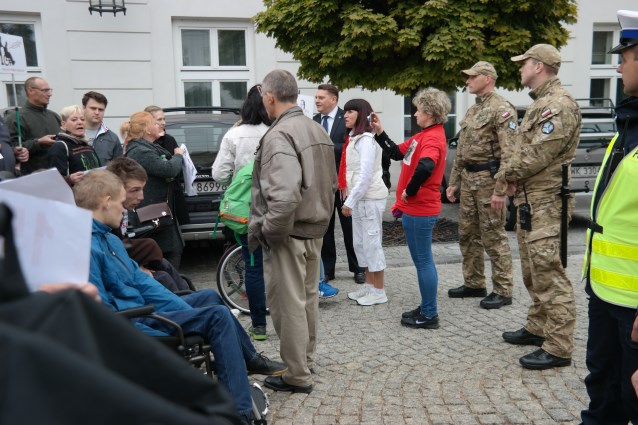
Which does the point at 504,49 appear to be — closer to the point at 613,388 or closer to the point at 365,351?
the point at 365,351

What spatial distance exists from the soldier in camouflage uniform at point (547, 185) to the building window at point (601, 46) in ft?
39.0

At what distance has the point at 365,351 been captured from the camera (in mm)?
4672

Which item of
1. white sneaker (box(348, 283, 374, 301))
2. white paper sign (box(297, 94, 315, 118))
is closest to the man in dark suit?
white paper sign (box(297, 94, 315, 118))

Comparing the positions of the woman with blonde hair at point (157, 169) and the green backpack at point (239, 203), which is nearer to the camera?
the green backpack at point (239, 203)

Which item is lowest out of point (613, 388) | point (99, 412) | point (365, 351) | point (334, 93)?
point (365, 351)

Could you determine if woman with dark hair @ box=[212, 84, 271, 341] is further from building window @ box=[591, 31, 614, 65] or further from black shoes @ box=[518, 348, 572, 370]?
building window @ box=[591, 31, 614, 65]

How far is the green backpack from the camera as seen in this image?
4578 mm

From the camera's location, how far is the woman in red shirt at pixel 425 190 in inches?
196

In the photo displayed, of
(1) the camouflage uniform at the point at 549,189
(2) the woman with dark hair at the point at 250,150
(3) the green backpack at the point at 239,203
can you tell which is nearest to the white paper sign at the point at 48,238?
(3) the green backpack at the point at 239,203

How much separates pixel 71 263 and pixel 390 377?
302 centimetres

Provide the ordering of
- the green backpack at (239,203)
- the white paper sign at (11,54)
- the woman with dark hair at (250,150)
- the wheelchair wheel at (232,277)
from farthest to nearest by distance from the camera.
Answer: the white paper sign at (11,54)
the wheelchair wheel at (232,277)
the woman with dark hair at (250,150)
the green backpack at (239,203)

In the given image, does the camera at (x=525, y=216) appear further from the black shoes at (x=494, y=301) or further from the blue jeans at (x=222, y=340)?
the blue jeans at (x=222, y=340)

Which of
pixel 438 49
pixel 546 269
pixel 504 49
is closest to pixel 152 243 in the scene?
pixel 546 269

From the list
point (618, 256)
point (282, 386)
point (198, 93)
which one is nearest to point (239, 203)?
point (282, 386)
